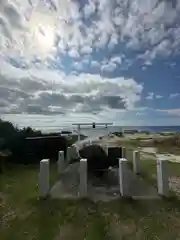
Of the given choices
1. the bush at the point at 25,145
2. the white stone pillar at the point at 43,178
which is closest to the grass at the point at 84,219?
the white stone pillar at the point at 43,178

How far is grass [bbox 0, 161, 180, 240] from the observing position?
4566mm

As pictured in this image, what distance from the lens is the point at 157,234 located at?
15.0ft

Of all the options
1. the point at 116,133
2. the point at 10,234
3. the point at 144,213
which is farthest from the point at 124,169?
the point at 116,133

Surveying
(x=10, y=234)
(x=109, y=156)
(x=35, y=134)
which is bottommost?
(x=10, y=234)

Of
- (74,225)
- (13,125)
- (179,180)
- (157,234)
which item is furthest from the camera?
(13,125)

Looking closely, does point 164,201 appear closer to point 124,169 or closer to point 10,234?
point 124,169

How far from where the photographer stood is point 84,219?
5242mm

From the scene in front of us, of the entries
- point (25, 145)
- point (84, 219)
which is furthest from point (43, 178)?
point (25, 145)

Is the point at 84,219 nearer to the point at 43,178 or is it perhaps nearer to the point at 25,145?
the point at 43,178

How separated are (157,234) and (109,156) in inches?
235

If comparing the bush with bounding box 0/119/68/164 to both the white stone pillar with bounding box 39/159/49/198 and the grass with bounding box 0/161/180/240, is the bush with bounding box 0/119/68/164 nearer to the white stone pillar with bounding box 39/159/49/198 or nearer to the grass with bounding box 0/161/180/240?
the grass with bounding box 0/161/180/240

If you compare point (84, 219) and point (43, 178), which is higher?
point (43, 178)

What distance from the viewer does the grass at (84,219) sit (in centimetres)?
457

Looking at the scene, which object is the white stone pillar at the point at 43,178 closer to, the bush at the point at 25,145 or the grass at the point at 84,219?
the grass at the point at 84,219
